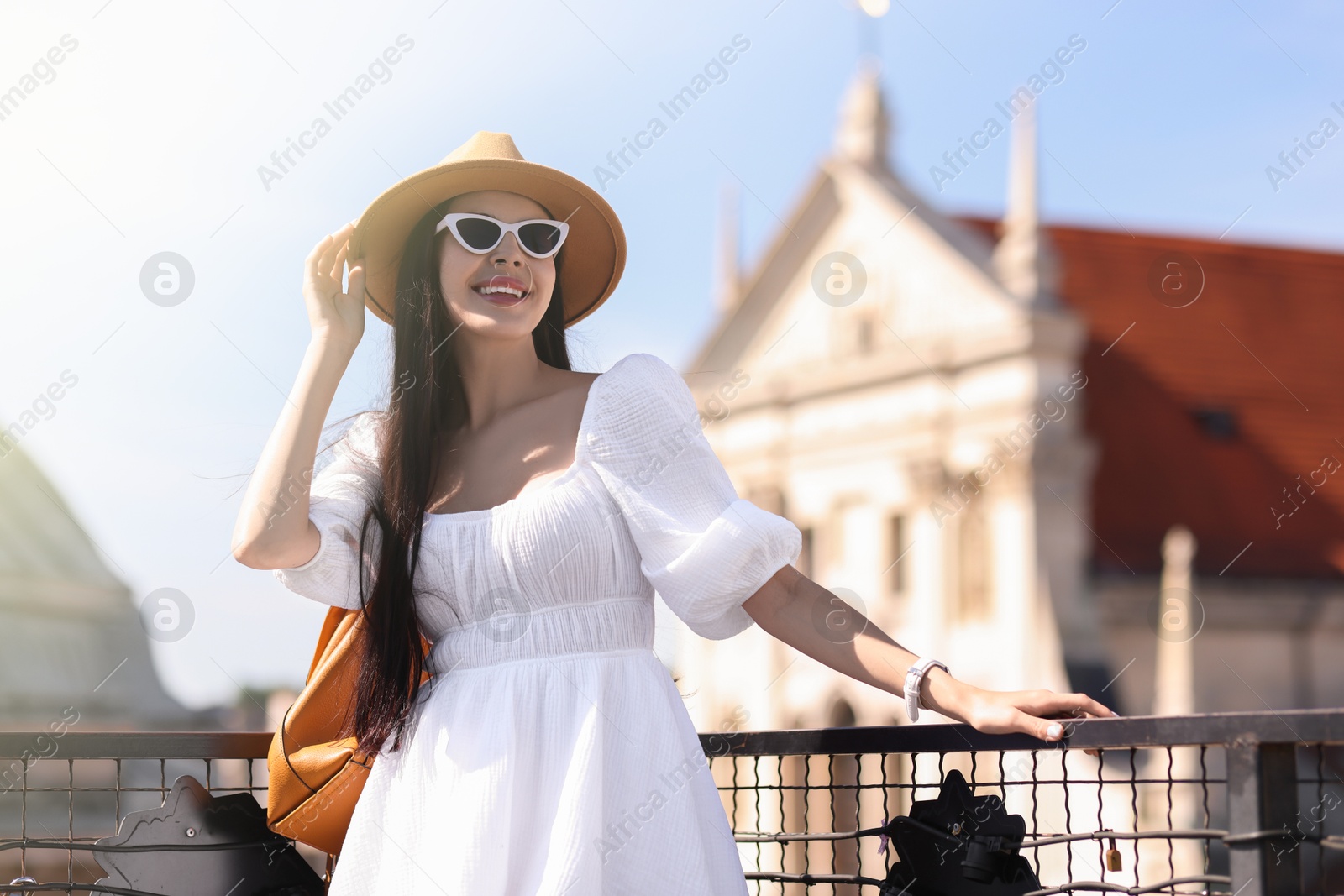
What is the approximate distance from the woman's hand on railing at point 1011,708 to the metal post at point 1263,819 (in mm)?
245

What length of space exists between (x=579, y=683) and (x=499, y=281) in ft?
2.33

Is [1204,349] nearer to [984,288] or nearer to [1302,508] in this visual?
[1302,508]

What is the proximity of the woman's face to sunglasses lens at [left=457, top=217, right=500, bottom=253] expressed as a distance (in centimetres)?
1

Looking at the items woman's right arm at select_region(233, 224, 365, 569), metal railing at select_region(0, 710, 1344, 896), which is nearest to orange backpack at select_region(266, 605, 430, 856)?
woman's right arm at select_region(233, 224, 365, 569)

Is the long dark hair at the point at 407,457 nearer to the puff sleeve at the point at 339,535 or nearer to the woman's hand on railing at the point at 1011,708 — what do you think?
the puff sleeve at the point at 339,535

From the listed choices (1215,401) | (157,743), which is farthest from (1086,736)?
(1215,401)

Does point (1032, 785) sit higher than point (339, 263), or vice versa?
point (339, 263)

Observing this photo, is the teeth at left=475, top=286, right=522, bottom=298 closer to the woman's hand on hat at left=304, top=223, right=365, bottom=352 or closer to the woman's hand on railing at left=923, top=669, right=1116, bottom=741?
the woman's hand on hat at left=304, top=223, right=365, bottom=352

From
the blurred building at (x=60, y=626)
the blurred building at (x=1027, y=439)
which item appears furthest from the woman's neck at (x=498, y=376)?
the blurred building at (x=1027, y=439)

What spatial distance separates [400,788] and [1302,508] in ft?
98.7

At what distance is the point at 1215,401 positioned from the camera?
30.9 m

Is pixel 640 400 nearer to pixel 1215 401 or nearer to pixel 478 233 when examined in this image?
pixel 478 233

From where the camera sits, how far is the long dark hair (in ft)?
8.43

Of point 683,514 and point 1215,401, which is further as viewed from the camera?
point 1215,401
